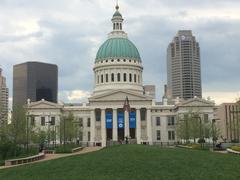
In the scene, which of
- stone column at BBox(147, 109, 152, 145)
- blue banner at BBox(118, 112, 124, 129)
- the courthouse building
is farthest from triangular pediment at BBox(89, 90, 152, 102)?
blue banner at BBox(118, 112, 124, 129)

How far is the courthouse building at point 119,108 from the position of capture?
415 feet

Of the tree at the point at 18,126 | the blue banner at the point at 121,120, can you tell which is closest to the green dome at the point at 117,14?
the blue banner at the point at 121,120

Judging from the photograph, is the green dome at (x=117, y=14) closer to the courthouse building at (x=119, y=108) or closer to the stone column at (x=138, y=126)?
the courthouse building at (x=119, y=108)

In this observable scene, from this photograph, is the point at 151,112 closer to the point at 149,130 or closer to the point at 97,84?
the point at 149,130

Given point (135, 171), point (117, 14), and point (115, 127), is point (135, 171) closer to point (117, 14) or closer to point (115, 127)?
point (115, 127)

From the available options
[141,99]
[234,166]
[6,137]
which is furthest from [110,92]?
[234,166]

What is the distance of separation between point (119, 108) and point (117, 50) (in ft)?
79.7

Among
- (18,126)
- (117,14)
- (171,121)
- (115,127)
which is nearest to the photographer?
(18,126)

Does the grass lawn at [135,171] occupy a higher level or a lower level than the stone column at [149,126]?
lower

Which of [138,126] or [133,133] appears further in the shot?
[133,133]

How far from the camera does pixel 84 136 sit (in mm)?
134625

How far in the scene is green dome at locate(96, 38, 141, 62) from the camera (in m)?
144

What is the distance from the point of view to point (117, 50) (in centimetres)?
14400

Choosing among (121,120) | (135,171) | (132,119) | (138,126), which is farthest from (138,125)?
(135,171)
